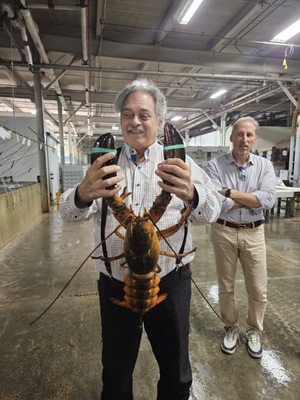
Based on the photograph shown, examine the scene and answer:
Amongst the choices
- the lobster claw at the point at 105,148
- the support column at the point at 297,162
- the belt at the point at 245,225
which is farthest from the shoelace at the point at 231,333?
the support column at the point at 297,162

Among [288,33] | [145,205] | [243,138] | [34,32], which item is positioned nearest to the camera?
[145,205]

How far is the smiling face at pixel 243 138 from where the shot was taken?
2.00 metres

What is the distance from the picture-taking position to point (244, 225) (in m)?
2.03

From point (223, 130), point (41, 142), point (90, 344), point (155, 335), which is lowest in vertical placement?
point (90, 344)

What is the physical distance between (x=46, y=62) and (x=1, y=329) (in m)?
5.78

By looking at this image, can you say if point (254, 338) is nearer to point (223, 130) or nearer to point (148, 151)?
point (148, 151)

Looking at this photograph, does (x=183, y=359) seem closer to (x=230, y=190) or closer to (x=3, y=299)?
(x=230, y=190)

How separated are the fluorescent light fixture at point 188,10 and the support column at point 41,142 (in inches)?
158

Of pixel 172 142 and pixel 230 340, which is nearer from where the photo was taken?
pixel 172 142

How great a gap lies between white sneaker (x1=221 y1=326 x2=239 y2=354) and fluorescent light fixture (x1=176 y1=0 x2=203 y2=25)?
4083 mm

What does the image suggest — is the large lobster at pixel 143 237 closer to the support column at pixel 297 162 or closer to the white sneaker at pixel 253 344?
the white sneaker at pixel 253 344

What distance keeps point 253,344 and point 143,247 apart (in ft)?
5.26

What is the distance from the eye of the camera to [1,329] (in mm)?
2289

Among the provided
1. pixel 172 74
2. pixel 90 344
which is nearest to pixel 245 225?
pixel 90 344
